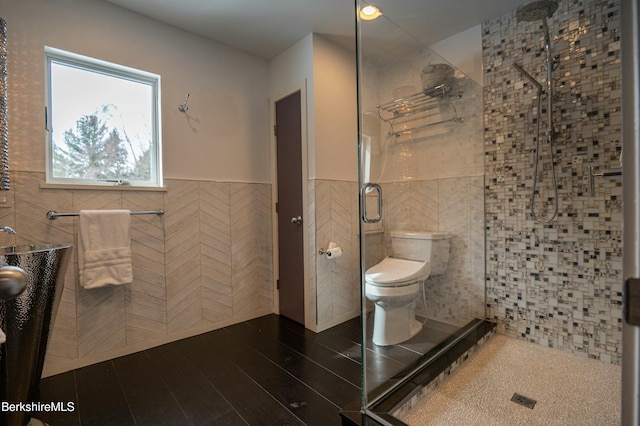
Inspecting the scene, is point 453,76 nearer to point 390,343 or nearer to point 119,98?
point 390,343

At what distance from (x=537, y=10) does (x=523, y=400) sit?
225 centimetres

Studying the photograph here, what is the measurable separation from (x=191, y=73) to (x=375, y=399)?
8.43ft

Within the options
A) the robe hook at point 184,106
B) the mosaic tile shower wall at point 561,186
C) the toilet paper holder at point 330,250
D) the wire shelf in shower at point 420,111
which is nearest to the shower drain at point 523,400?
the mosaic tile shower wall at point 561,186

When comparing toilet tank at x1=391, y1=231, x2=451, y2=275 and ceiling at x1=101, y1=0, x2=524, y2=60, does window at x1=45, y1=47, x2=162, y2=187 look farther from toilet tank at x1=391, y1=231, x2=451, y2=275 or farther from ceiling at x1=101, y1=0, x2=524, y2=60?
toilet tank at x1=391, y1=231, x2=451, y2=275

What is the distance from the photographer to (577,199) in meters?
1.79

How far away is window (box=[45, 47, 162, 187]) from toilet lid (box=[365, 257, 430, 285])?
1735 millimetres

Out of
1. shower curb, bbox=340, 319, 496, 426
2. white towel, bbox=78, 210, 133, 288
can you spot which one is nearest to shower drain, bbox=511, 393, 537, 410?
shower curb, bbox=340, 319, 496, 426

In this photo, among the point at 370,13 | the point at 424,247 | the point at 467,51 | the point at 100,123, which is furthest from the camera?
the point at 467,51

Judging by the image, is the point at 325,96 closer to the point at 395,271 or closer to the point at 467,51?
the point at 467,51

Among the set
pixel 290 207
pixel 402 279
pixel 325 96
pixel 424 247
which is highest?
pixel 325 96

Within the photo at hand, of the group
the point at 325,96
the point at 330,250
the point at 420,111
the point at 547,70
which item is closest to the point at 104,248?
the point at 330,250

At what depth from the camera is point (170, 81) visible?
7.58ft

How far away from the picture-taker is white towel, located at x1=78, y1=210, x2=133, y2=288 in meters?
1.86

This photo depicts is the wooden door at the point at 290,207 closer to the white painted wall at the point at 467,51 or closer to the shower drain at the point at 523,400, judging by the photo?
the white painted wall at the point at 467,51
